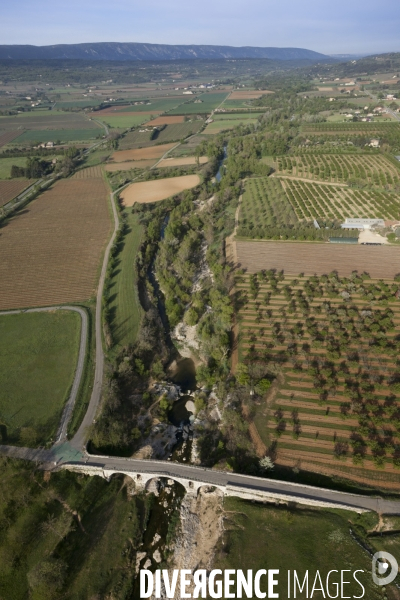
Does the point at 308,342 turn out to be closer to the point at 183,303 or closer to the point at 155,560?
the point at 183,303

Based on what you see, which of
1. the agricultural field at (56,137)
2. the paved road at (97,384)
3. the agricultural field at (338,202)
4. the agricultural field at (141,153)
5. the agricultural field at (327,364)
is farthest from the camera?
the agricultural field at (56,137)

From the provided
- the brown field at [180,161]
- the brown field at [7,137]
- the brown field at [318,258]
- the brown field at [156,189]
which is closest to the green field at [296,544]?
the brown field at [318,258]

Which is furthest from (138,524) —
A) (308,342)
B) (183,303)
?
(183,303)

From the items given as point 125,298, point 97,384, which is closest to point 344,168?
point 125,298

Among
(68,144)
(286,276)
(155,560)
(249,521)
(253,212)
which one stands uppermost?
(68,144)

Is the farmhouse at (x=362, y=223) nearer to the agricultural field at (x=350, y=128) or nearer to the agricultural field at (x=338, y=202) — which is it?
the agricultural field at (x=338, y=202)
